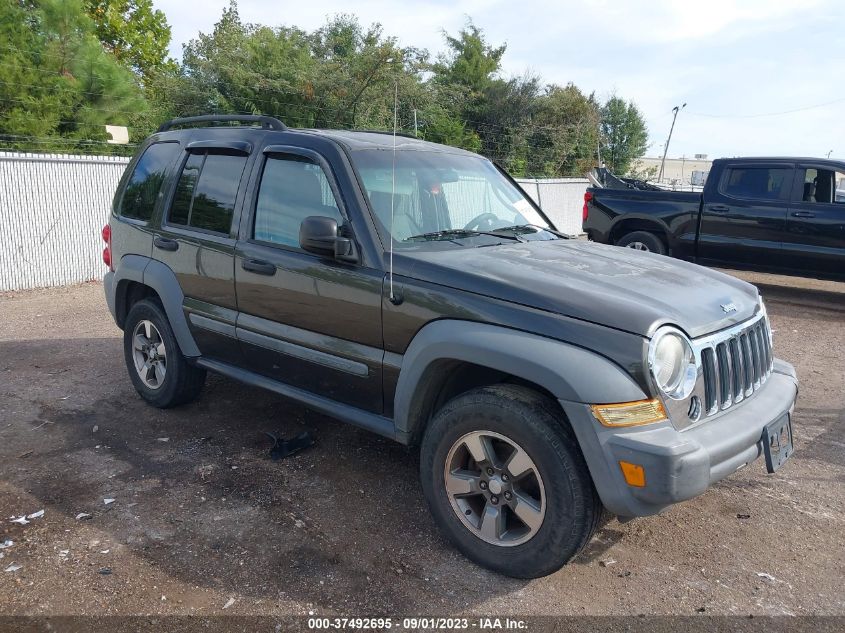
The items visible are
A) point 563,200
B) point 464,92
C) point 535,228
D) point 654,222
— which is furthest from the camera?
point 464,92

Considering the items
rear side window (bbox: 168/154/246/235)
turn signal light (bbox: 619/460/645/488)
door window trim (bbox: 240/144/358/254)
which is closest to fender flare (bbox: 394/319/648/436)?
turn signal light (bbox: 619/460/645/488)

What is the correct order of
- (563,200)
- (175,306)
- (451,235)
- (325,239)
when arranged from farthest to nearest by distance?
1. (563,200)
2. (175,306)
3. (451,235)
4. (325,239)

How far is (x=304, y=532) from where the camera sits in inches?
140

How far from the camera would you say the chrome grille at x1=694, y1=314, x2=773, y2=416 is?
10.1 ft

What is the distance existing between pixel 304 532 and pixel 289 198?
186 centimetres

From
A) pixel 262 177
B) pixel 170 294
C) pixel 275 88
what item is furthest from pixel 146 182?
pixel 275 88

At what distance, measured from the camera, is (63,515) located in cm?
369

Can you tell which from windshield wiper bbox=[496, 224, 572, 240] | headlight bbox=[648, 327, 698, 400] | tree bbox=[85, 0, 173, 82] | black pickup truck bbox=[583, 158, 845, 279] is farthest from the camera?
tree bbox=[85, 0, 173, 82]

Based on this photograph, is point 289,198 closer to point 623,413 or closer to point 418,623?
point 623,413

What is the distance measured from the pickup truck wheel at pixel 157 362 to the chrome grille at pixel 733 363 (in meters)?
3.45

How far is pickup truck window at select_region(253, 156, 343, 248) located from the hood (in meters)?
0.72

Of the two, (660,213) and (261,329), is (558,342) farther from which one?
(660,213)

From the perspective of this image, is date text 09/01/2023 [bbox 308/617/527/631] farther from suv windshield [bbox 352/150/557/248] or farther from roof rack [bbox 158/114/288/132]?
roof rack [bbox 158/114/288/132]

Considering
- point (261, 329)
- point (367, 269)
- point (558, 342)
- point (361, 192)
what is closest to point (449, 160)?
point (361, 192)
